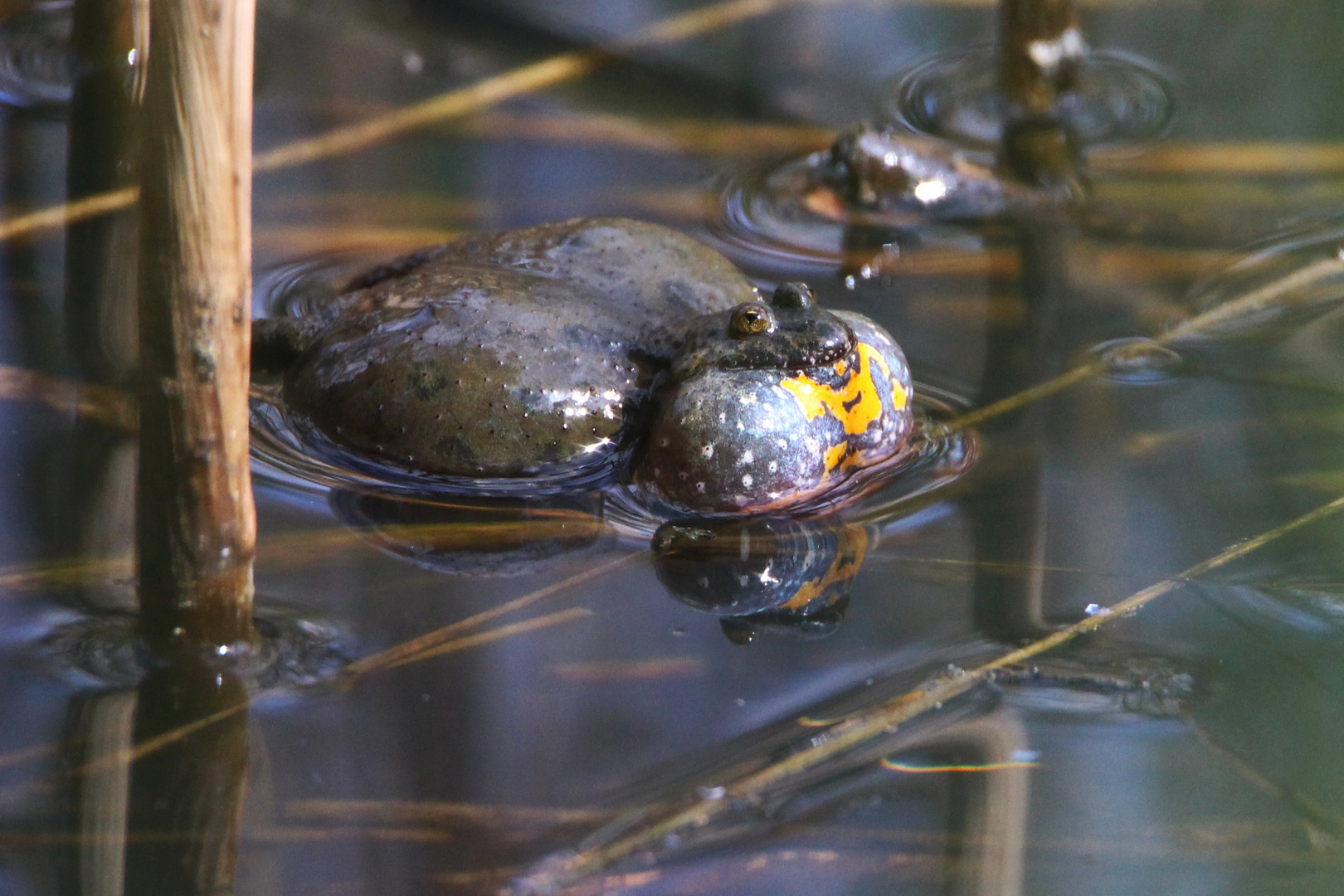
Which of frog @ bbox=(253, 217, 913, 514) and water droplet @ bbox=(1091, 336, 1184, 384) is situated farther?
water droplet @ bbox=(1091, 336, 1184, 384)

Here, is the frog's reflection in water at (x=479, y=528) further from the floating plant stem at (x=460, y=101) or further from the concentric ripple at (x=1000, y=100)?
the concentric ripple at (x=1000, y=100)

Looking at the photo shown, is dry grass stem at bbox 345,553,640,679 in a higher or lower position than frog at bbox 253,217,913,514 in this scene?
lower

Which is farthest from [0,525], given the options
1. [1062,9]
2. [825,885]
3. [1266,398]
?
[1062,9]

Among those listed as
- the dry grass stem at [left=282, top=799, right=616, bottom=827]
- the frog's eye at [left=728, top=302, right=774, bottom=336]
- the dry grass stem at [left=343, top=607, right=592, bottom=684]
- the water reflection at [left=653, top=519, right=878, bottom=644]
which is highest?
the frog's eye at [left=728, top=302, right=774, bottom=336]

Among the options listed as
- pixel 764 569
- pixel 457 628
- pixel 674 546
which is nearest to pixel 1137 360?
pixel 764 569

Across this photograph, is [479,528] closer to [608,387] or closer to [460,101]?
[608,387]

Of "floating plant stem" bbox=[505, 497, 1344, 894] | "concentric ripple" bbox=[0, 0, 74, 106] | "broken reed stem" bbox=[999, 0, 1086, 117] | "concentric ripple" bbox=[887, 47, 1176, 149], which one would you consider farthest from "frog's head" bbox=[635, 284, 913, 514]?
"concentric ripple" bbox=[0, 0, 74, 106]

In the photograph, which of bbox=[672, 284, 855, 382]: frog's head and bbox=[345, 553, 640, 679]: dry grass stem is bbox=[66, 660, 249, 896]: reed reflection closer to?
bbox=[345, 553, 640, 679]: dry grass stem

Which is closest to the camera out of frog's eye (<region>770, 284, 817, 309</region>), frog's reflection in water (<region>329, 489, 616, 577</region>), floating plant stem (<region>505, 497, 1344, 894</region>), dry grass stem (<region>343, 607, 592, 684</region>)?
floating plant stem (<region>505, 497, 1344, 894</region>)

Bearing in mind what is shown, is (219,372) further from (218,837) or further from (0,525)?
(0,525)
